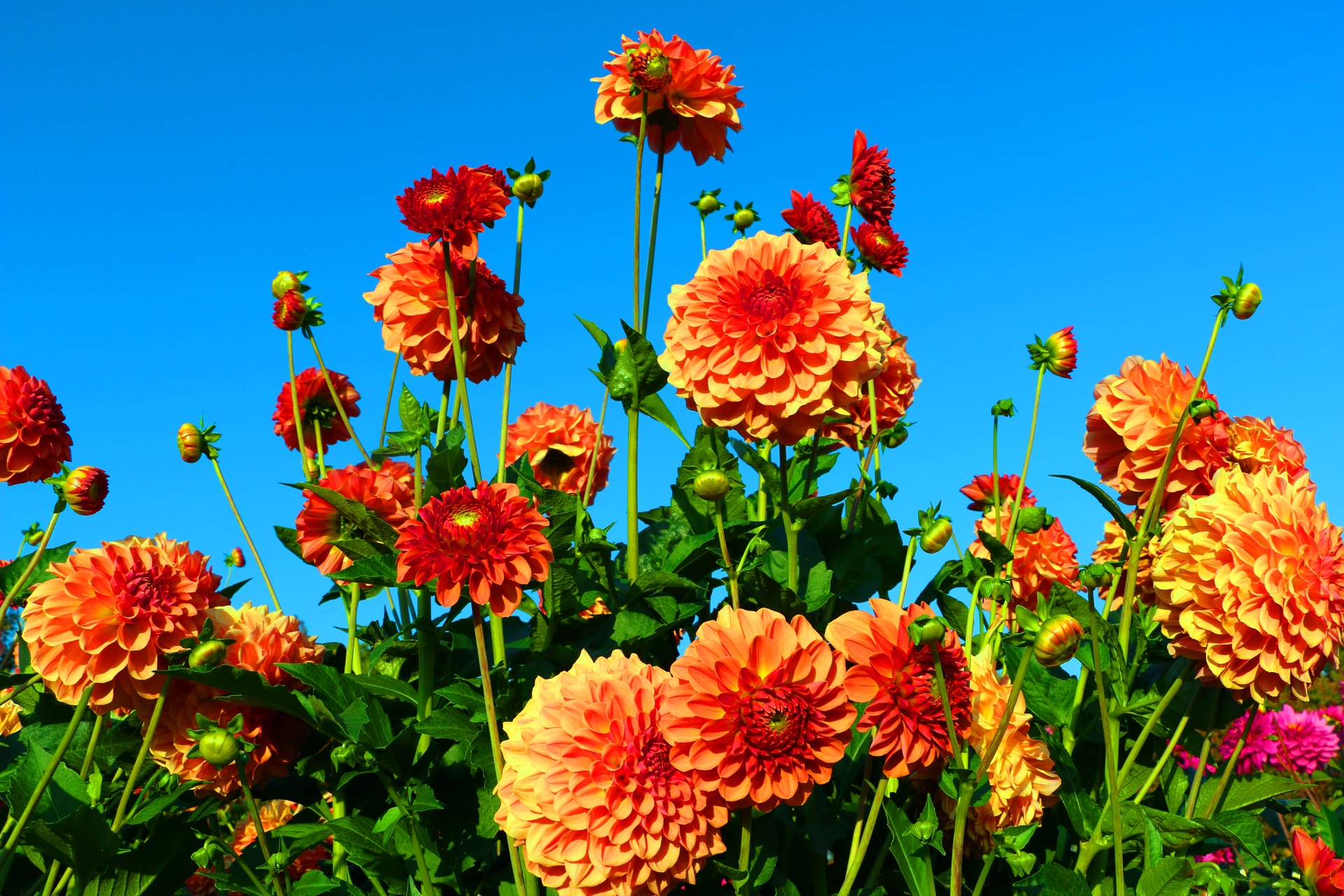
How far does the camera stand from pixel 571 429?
276 centimetres

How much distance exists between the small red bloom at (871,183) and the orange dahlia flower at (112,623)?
1.64m

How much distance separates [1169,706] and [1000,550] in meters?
0.77

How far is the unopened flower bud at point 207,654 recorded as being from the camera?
1.67m

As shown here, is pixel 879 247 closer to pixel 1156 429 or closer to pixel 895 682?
pixel 1156 429

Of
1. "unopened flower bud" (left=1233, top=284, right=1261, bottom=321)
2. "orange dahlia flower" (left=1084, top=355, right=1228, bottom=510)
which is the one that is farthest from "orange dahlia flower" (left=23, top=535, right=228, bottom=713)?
"unopened flower bud" (left=1233, top=284, right=1261, bottom=321)

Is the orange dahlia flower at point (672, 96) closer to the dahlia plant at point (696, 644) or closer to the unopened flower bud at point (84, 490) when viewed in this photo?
the dahlia plant at point (696, 644)

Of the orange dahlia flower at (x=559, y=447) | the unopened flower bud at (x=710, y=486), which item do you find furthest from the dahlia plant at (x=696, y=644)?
the orange dahlia flower at (x=559, y=447)

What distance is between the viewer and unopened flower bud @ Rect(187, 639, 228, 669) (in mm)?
1667

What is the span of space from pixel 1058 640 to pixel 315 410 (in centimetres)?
170

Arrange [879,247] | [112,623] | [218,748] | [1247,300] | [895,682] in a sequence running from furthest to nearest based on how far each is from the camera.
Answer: [879,247]
[1247,300]
[112,623]
[218,748]
[895,682]

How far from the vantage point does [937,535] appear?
1.82m

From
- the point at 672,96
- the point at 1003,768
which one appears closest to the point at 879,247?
the point at 672,96

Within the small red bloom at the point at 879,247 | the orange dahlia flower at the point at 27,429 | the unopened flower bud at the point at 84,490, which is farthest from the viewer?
the orange dahlia flower at the point at 27,429

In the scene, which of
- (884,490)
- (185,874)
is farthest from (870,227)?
(185,874)
